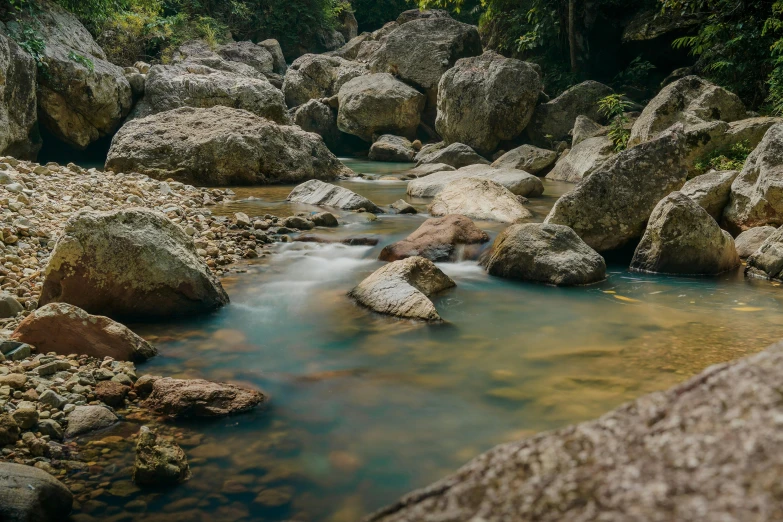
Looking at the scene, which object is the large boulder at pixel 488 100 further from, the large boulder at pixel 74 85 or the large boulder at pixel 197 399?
the large boulder at pixel 197 399

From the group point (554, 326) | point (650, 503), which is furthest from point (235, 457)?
point (554, 326)

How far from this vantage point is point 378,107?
19.5m

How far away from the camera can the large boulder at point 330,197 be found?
9828mm

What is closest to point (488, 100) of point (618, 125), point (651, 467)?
point (618, 125)

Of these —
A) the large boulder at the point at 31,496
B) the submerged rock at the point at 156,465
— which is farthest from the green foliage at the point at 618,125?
the large boulder at the point at 31,496

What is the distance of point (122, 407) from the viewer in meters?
3.31

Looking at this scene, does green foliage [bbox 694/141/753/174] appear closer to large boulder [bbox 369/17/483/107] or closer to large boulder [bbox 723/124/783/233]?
large boulder [bbox 723/124/783/233]

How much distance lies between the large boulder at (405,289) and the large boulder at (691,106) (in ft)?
25.1

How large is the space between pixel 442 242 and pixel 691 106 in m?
7.04

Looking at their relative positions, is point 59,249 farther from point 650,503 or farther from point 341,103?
point 341,103

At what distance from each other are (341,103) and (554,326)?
16383 mm

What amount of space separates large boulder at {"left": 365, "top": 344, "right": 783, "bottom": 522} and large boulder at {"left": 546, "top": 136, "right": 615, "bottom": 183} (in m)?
12.8

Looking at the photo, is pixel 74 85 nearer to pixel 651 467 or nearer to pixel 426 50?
pixel 426 50

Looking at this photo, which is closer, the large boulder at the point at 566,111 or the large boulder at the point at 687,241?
the large boulder at the point at 687,241
